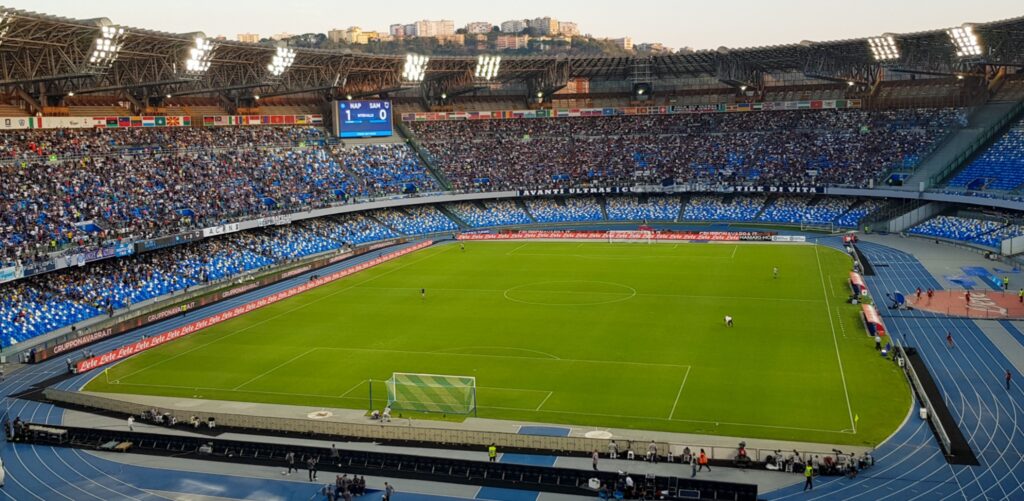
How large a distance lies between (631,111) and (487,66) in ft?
71.4

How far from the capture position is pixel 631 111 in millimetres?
106250

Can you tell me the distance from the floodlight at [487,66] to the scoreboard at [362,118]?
1087 centimetres

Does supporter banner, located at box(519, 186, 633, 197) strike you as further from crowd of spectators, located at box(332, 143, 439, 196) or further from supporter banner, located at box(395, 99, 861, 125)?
supporter banner, located at box(395, 99, 861, 125)

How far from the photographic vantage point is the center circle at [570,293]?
54.3 metres

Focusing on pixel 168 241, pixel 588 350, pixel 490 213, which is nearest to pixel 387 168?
pixel 490 213

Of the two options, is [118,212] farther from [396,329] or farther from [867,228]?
[867,228]

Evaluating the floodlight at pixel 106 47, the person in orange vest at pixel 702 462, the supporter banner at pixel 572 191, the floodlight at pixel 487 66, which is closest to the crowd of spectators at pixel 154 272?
the floodlight at pixel 106 47

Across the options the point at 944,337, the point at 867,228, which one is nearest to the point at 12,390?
the point at 944,337

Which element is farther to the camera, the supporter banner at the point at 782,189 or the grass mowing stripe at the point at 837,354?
the supporter banner at the point at 782,189

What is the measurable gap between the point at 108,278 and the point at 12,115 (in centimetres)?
2018

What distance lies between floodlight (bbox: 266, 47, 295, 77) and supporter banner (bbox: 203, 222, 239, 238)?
49.8 ft

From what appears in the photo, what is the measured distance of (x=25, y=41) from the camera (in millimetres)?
53062

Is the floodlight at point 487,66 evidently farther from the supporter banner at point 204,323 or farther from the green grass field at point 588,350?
the green grass field at point 588,350

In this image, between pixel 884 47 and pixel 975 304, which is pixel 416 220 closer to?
pixel 884 47
